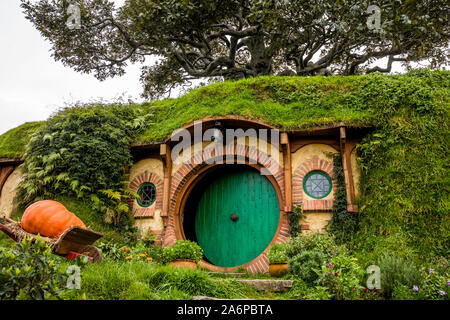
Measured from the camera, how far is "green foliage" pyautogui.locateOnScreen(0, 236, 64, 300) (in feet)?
11.1

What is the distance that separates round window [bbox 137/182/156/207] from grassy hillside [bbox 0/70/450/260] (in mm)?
1179

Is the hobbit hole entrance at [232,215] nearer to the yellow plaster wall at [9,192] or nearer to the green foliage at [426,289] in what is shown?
the green foliage at [426,289]

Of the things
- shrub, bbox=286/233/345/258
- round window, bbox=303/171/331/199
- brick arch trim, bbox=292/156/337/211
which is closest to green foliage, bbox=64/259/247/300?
shrub, bbox=286/233/345/258

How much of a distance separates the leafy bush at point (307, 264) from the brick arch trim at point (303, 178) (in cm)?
157

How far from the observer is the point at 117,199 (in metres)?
9.00

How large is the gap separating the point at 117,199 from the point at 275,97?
4.48 metres

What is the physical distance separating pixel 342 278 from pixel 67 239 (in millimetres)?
4110

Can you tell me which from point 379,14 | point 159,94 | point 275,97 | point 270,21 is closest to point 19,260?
point 275,97

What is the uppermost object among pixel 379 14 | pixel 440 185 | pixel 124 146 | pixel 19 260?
pixel 379 14

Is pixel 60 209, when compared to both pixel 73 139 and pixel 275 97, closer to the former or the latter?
pixel 73 139

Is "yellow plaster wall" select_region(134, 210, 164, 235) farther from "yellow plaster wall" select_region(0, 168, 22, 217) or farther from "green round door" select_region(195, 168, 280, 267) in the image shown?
"yellow plaster wall" select_region(0, 168, 22, 217)

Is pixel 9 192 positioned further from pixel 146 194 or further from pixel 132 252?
pixel 132 252

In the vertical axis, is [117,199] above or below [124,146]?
below

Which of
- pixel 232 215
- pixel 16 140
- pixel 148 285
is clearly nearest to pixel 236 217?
pixel 232 215
